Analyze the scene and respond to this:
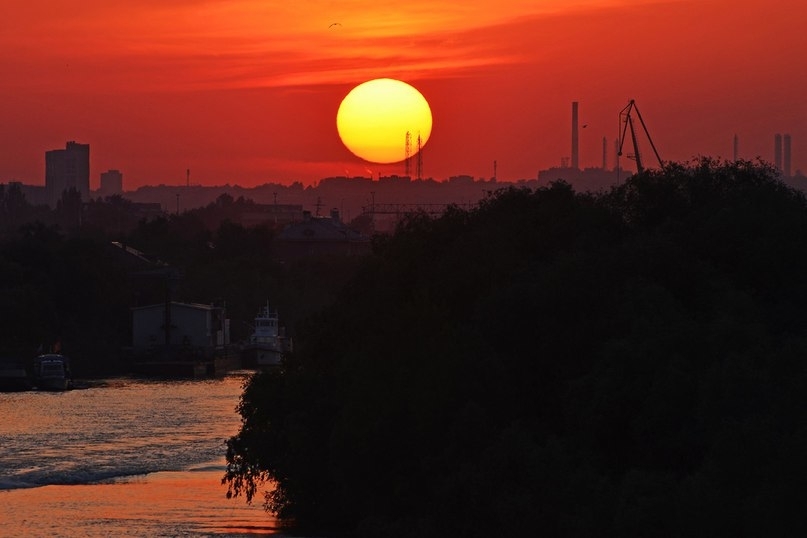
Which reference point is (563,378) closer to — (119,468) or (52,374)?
(119,468)

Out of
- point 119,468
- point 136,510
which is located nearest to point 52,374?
point 119,468

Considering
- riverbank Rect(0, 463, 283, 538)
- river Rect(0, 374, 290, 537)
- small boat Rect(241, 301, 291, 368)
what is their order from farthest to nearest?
small boat Rect(241, 301, 291, 368) → river Rect(0, 374, 290, 537) → riverbank Rect(0, 463, 283, 538)

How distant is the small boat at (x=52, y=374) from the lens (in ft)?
215

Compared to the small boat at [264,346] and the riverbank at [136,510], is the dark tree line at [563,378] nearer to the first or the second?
the riverbank at [136,510]

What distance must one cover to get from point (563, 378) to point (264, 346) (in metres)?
61.7

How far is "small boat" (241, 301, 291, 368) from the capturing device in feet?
290

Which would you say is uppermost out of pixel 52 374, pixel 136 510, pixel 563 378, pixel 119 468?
pixel 563 378

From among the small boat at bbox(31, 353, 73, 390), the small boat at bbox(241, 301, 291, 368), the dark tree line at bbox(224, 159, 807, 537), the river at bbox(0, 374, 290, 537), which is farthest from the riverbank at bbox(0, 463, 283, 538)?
the small boat at bbox(241, 301, 291, 368)

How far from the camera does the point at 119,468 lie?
39375 mm

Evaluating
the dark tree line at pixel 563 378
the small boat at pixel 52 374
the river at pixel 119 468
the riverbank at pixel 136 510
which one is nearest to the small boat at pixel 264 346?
the small boat at pixel 52 374

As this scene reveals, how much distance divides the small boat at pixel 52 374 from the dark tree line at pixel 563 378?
30391 millimetres

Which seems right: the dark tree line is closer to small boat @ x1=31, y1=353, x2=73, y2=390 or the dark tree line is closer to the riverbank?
the riverbank

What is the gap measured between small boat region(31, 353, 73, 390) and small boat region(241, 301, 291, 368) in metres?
20.2

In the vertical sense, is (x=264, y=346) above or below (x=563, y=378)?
below
